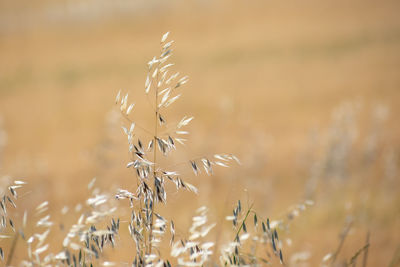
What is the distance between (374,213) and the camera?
4.34 m

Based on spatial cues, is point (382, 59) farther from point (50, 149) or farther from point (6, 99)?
point (6, 99)

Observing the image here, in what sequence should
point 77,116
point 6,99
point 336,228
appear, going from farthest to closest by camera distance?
point 6,99
point 77,116
point 336,228

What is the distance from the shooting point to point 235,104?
1104 centimetres

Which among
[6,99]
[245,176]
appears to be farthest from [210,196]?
[6,99]

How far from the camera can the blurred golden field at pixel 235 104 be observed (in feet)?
16.8

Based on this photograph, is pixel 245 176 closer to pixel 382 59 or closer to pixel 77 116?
pixel 77 116

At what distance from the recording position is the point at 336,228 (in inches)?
157

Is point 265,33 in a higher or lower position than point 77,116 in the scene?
higher

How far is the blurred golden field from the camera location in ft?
16.8

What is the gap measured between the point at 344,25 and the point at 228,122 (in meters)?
9.41

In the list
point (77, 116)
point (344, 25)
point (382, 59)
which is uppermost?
point (344, 25)

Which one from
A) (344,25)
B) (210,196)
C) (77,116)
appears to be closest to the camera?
(210,196)

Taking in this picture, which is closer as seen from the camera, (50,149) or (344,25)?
(50,149)

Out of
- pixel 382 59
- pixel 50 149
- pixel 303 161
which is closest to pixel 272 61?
pixel 382 59
